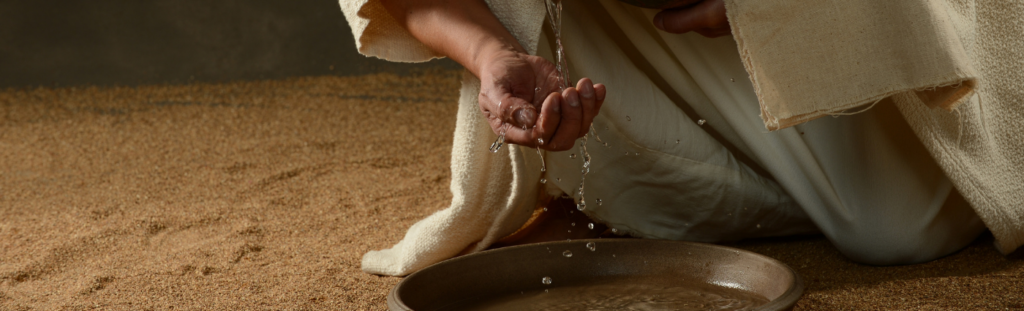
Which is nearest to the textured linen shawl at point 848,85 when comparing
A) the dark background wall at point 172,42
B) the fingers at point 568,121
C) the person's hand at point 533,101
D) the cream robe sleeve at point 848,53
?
the cream robe sleeve at point 848,53

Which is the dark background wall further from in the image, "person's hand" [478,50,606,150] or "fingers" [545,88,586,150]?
"fingers" [545,88,586,150]

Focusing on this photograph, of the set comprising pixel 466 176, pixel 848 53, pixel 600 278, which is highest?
pixel 848 53

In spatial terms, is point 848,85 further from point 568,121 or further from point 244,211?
point 244,211

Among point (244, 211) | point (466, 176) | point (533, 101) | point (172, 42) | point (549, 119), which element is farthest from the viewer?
point (172, 42)

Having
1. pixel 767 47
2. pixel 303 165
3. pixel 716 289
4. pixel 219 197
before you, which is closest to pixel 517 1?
pixel 767 47

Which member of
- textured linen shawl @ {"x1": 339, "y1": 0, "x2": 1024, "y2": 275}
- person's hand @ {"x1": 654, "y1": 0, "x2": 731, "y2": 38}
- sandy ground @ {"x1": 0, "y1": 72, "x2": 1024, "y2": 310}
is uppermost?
person's hand @ {"x1": 654, "y1": 0, "x2": 731, "y2": 38}

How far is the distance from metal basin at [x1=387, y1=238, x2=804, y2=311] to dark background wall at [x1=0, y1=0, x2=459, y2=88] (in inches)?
104

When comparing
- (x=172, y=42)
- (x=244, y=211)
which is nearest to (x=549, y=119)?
(x=244, y=211)

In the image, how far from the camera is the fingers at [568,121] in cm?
79

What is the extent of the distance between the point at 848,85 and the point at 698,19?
7.4 inches

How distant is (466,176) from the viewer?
1.11 m

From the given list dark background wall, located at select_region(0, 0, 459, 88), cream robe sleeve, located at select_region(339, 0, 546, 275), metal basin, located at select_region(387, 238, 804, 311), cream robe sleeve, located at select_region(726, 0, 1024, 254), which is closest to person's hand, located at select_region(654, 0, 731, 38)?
cream robe sleeve, located at select_region(726, 0, 1024, 254)

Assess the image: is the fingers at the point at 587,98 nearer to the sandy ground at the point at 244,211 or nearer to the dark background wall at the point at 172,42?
the sandy ground at the point at 244,211

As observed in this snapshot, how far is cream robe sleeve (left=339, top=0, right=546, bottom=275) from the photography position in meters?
1.06
